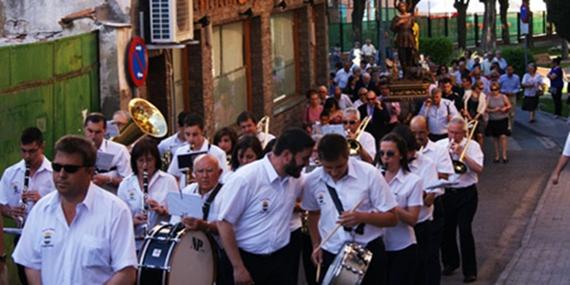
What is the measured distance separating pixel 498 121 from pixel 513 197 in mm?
4773

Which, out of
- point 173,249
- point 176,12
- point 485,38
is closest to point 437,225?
point 173,249

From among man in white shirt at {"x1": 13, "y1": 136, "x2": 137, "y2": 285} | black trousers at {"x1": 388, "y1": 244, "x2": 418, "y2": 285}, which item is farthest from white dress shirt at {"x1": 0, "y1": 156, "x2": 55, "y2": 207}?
man in white shirt at {"x1": 13, "y1": 136, "x2": 137, "y2": 285}

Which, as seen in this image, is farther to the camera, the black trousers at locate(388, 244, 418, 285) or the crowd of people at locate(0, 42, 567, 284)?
the black trousers at locate(388, 244, 418, 285)

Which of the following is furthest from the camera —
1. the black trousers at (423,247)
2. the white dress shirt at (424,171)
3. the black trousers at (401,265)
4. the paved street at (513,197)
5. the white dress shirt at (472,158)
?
the paved street at (513,197)

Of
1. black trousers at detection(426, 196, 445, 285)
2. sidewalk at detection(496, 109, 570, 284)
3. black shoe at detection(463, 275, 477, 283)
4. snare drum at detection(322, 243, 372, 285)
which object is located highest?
snare drum at detection(322, 243, 372, 285)

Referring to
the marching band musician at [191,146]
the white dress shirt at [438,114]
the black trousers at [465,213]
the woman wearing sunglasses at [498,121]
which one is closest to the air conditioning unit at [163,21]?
the marching band musician at [191,146]

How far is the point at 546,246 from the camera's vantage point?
15758 mm

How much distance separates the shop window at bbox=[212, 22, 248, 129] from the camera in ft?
77.6

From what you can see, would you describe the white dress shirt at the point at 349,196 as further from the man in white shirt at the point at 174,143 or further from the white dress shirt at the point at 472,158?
the man in white shirt at the point at 174,143

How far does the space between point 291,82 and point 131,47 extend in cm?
1389

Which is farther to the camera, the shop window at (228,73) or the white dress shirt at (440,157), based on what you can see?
the shop window at (228,73)

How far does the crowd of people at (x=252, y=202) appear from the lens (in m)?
7.27

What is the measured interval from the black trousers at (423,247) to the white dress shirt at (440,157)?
0.94 metres

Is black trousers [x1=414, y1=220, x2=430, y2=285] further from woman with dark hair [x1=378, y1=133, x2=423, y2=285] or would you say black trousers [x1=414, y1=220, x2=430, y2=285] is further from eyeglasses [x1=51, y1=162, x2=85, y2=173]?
eyeglasses [x1=51, y1=162, x2=85, y2=173]
